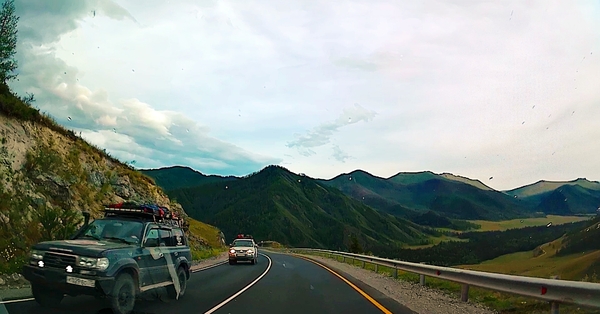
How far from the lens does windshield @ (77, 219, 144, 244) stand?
1060 cm

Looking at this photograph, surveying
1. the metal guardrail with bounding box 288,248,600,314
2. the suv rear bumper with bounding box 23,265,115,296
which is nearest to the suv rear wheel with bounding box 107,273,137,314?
the suv rear bumper with bounding box 23,265,115,296

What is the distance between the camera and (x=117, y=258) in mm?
9219

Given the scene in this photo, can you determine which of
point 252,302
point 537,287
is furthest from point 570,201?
point 252,302

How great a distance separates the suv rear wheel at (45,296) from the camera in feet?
30.0

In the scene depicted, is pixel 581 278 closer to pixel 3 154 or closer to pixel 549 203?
pixel 3 154

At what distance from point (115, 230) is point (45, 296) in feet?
6.60

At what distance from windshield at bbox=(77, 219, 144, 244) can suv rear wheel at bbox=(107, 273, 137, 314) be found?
118cm

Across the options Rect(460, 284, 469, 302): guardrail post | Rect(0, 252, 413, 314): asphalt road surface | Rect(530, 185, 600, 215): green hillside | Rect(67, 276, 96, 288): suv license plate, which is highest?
Rect(530, 185, 600, 215): green hillside

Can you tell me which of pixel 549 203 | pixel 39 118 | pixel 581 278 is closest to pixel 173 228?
pixel 581 278

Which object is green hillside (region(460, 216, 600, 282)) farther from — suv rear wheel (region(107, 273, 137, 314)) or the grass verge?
suv rear wheel (region(107, 273, 137, 314))

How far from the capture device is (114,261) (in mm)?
9094

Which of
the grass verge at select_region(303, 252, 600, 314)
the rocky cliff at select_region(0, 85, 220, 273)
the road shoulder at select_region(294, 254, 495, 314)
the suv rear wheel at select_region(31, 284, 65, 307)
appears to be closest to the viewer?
the grass verge at select_region(303, 252, 600, 314)

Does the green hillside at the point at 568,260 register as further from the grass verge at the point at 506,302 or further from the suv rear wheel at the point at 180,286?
the suv rear wheel at the point at 180,286

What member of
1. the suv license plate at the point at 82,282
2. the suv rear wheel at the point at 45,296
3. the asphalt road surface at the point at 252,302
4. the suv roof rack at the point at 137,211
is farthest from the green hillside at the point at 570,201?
the suv rear wheel at the point at 45,296
